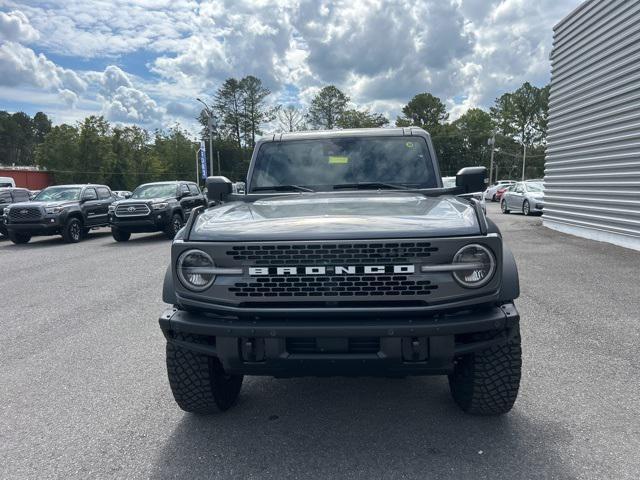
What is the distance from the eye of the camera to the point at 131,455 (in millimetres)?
2807

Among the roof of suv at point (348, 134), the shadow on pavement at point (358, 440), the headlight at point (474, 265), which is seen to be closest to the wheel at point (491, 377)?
the shadow on pavement at point (358, 440)

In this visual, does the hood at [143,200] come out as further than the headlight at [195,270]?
Yes

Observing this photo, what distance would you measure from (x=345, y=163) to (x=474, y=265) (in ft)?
6.37

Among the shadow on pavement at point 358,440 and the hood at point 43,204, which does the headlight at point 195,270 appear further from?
the hood at point 43,204

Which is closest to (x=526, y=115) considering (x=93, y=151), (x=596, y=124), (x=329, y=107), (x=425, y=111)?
(x=425, y=111)

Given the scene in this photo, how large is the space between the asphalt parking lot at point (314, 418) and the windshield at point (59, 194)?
10.9 meters

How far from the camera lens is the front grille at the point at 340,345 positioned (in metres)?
2.52

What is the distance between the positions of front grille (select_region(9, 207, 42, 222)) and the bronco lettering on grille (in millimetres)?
14048

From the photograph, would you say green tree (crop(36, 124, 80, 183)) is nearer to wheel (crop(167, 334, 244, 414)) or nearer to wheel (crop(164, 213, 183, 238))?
wheel (crop(164, 213, 183, 238))

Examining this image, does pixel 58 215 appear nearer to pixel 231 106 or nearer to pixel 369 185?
pixel 369 185

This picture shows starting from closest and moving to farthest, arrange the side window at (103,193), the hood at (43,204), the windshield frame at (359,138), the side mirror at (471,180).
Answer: the side mirror at (471,180)
the windshield frame at (359,138)
the hood at (43,204)
the side window at (103,193)

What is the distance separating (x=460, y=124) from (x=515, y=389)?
101 metres

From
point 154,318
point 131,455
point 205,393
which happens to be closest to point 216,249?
point 205,393

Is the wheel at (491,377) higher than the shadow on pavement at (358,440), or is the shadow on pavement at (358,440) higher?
the wheel at (491,377)
